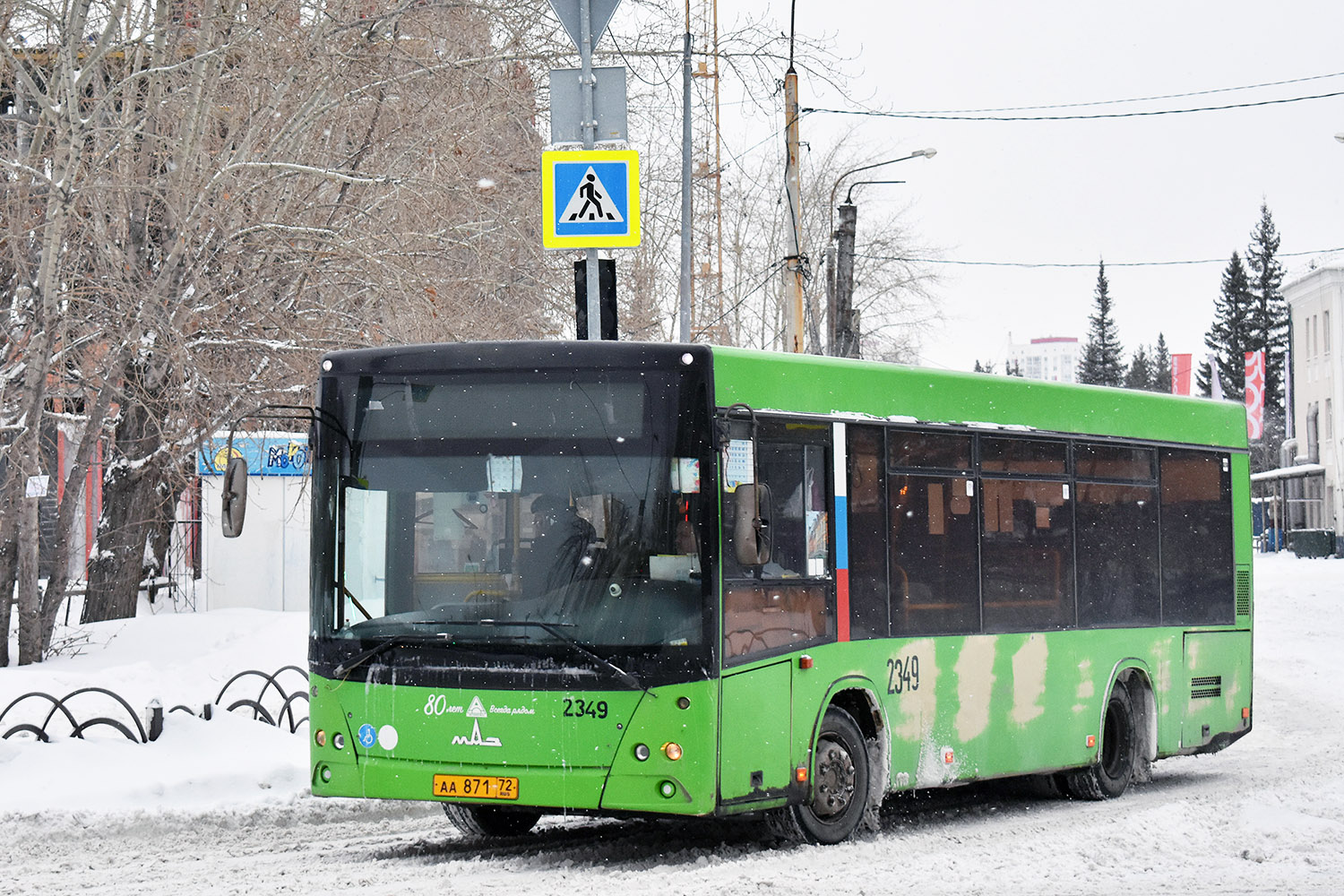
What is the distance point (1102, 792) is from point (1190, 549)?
216 cm

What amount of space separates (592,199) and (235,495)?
4674 millimetres

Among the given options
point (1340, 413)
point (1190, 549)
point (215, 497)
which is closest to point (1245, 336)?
point (1340, 413)

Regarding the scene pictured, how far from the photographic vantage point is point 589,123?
1300cm

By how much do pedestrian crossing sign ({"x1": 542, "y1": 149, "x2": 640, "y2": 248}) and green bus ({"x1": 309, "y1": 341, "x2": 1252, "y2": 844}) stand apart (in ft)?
9.54

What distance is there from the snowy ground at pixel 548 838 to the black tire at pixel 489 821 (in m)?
0.13

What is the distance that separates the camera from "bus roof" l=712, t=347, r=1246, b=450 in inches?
359

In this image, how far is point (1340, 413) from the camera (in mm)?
A: 66375

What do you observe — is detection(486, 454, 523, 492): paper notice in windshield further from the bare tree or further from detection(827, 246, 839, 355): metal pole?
detection(827, 246, 839, 355): metal pole

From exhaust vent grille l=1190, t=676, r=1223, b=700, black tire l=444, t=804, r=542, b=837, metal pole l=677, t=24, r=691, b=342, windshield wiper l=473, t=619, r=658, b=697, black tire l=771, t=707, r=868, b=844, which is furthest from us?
metal pole l=677, t=24, r=691, b=342

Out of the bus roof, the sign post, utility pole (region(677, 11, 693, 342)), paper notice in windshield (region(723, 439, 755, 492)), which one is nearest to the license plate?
paper notice in windshield (region(723, 439, 755, 492))

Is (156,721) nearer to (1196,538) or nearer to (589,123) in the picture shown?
(589,123)

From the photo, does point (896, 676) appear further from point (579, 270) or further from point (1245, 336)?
point (1245, 336)

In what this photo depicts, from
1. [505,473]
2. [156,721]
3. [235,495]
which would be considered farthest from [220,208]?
[505,473]

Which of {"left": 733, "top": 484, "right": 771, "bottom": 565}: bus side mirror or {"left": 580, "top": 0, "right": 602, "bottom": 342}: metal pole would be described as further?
{"left": 580, "top": 0, "right": 602, "bottom": 342}: metal pole
